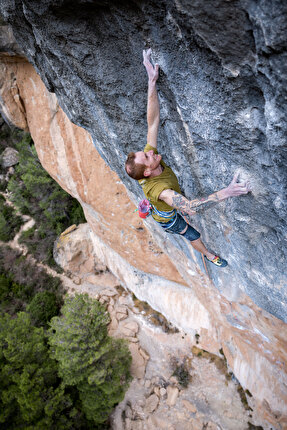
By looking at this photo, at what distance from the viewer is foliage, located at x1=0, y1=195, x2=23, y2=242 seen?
14.9m

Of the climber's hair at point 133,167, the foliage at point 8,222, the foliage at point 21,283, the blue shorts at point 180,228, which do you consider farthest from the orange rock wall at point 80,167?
the foliage at point 8,222

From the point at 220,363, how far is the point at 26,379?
20.1 ft

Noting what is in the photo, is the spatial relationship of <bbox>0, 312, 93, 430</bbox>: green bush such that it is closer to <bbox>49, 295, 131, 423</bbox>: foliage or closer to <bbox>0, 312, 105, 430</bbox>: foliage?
<bbox>0, 312, 105, 430</bbox>: foliage

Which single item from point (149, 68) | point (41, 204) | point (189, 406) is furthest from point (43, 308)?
point (149, 68)

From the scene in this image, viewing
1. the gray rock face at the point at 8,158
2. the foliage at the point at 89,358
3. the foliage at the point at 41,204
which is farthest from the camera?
the gray rock face at the point at 8,158

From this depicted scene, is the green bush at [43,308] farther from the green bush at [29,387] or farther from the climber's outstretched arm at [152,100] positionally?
the climber's outstretched arm at [152,100]

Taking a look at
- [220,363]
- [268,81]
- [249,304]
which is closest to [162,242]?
[249,304]

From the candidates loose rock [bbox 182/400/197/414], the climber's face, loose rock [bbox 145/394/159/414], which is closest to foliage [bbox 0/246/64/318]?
loose rock [bbox 145/394/159/414]

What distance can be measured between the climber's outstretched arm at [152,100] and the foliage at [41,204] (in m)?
10.9

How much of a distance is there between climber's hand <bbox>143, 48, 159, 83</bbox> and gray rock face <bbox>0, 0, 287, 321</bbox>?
6 cm

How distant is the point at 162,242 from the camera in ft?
20.4

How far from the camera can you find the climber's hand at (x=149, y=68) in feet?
7.56

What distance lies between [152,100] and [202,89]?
58 centimetres

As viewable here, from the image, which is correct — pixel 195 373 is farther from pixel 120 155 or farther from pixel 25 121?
pixel 25 121
